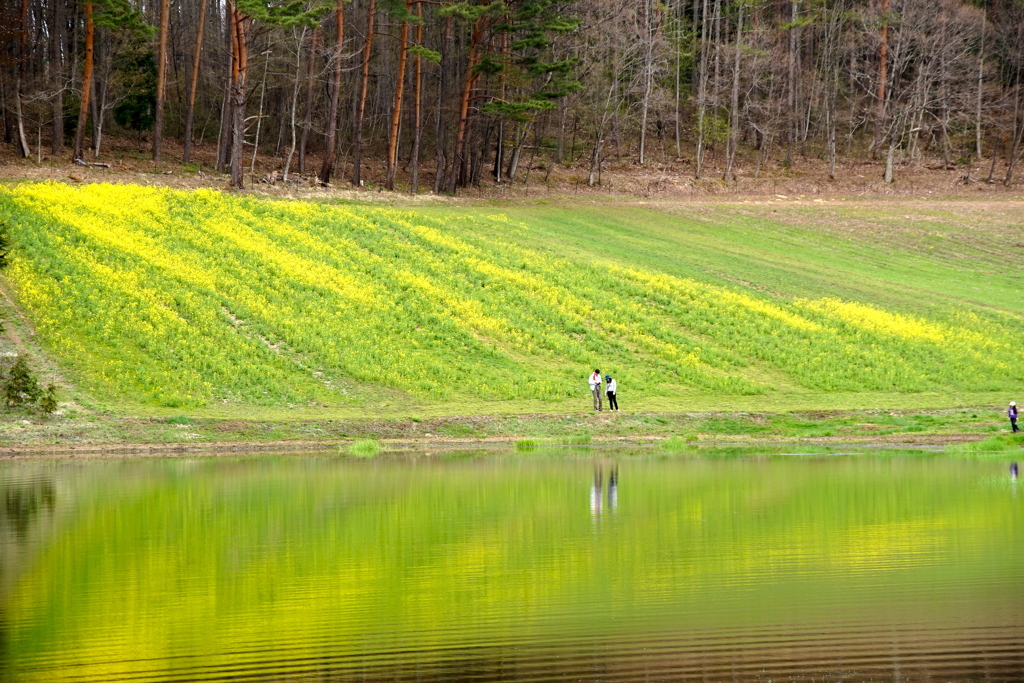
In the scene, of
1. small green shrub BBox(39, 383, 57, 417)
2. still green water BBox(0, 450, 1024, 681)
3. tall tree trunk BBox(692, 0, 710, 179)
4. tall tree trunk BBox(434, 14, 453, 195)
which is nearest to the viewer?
still green water BBox(0, 450, 1024, 681)

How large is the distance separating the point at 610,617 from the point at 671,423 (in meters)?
22.1

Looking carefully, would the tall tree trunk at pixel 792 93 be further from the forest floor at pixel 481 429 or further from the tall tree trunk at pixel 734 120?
the forest floor at pixel 481 429

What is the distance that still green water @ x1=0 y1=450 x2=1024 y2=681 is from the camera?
424 inches

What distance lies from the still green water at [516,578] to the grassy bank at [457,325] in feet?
32.9

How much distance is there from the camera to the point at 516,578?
14.3 metres

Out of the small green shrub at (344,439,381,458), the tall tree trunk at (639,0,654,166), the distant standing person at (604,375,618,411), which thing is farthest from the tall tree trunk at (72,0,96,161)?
the tall tree trunk at (639,0,654,166)

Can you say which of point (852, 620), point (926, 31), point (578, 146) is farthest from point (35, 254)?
point (926, 31)

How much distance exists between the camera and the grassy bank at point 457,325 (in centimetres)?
3450

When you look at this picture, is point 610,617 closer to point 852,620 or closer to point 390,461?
point 852,620

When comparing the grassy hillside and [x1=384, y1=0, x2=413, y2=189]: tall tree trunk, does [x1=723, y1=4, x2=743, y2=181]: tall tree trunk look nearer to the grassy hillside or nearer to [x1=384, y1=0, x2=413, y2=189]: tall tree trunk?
the grassy hillside

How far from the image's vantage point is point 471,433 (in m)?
32.9

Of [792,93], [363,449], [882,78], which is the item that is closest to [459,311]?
[363,449]

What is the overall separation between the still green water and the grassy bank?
10.0 m

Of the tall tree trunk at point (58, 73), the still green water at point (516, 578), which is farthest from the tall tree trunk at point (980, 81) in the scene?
the still green water at point (516, 578)
